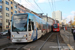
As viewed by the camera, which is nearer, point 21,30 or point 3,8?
point 21,30

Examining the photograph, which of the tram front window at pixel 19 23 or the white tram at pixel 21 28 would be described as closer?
the white tram at pixel 21 28

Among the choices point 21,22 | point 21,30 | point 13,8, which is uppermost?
point 13,8

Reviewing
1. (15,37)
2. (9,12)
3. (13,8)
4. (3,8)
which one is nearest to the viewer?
(15,37)

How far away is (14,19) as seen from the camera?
10.9 m

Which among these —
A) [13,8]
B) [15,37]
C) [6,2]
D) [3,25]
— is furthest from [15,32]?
[13,8]

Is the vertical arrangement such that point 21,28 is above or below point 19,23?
below

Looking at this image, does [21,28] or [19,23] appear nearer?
[21,28]

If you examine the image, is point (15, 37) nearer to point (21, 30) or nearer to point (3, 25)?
point (21, 30)

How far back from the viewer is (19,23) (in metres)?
10.6

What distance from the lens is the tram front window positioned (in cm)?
1041

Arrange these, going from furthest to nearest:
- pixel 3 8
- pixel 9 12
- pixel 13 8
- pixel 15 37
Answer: pixel 13 8 → pixel 9 12 → pixel 3 8 → pixel 15 37

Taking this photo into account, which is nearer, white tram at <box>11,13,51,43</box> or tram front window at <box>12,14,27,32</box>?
white tram at <box>11,13,51,43</box>

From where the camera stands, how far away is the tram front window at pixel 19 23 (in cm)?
1041

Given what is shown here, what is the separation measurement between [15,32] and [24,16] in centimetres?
186
